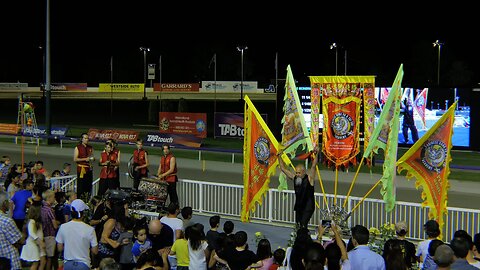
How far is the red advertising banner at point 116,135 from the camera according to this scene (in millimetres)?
30597

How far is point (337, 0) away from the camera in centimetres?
9762

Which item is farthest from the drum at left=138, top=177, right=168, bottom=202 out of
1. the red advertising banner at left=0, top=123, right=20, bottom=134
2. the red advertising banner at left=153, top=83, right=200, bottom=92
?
the red advertising banner at left=153, top=83, right=200, bottom=92

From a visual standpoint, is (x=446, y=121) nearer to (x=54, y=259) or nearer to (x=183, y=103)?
(x=54, y=259)

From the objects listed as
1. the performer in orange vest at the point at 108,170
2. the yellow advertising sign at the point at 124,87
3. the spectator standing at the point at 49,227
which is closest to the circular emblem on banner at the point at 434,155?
the spectator standing at the point at 49,227

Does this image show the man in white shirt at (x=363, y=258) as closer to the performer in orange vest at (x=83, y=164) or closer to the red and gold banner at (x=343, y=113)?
the red and gold banner at (x=343, y=113)

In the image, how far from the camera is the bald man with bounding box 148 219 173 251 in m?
9.01

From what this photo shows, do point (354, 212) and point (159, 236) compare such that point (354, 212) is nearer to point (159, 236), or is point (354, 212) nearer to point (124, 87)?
point (159, 236)

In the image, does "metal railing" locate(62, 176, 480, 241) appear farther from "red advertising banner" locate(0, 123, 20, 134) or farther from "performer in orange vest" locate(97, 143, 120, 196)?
"red advertising banner" locate(0, 123, 20, 134)

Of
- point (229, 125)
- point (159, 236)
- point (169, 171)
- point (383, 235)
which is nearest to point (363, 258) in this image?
point (159, 236)

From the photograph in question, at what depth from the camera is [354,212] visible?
14148mm

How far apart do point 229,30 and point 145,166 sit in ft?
287

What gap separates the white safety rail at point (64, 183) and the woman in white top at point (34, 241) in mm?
6222

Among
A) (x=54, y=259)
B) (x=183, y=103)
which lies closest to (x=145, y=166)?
(x=54, y=259)

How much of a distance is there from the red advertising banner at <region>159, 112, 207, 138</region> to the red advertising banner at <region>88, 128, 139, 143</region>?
7.91ft
